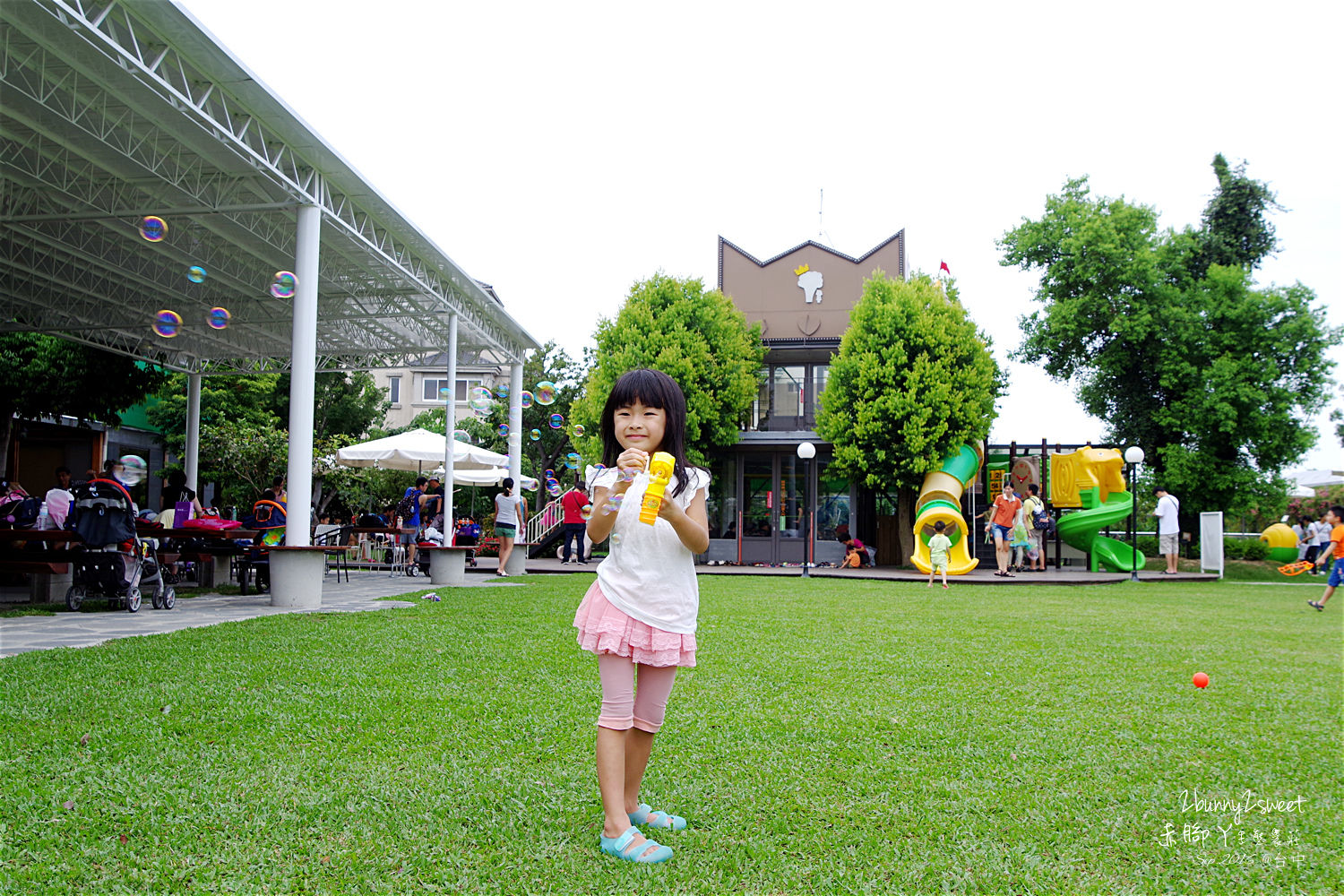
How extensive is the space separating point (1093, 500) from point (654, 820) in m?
20.3

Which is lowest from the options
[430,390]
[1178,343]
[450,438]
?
[450,438]

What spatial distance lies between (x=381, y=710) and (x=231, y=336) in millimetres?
17437

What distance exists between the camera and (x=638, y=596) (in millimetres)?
2746

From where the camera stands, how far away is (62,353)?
20.0 m

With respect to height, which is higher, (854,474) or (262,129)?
(262,129)

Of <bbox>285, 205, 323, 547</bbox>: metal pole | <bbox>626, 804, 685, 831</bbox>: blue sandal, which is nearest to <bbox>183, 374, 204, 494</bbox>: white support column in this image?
<bbox>285, 205, 323, 547</bbox>: metal pole

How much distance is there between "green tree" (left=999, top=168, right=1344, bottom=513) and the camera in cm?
2344

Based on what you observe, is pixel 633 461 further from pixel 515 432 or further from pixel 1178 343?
pixel 1178 343

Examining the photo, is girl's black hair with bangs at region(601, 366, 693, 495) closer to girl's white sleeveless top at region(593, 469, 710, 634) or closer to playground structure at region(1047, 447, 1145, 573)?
girl's white sleeveless top at region(593, 469, 710, 634)

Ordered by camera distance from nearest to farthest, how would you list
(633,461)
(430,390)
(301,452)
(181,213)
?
1. (633,461)
2. (301,452)
3. (181,213)
4. (430,390)

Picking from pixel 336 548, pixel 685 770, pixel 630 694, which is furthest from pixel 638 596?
pixel 336 548

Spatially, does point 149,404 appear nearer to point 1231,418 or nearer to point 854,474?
point 854,474

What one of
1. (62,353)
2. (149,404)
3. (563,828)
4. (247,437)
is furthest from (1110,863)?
(149,404)

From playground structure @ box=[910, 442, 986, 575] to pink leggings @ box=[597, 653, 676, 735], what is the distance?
55.2 feet
